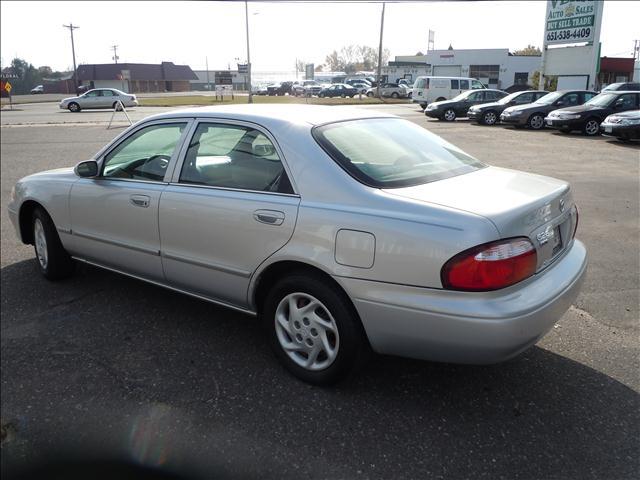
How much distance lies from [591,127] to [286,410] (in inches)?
656

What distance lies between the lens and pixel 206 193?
11.2 ft

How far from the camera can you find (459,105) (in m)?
23.8

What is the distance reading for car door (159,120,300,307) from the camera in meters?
3.11

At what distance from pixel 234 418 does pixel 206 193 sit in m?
1.39

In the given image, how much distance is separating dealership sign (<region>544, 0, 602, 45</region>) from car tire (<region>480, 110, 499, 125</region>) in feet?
15.4

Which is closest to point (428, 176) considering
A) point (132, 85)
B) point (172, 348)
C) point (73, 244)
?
point (172, 348)

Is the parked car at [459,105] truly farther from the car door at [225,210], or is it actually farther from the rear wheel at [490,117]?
the car door at [225,210]

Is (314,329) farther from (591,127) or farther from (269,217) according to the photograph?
(591,127)

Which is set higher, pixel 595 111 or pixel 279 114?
pixel 279 114

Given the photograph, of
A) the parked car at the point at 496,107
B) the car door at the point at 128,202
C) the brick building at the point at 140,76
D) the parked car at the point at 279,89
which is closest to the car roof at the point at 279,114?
the car door at the point at 128,202

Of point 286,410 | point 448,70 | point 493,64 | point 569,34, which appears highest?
point 493,64

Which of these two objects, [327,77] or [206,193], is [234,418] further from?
[327,77]

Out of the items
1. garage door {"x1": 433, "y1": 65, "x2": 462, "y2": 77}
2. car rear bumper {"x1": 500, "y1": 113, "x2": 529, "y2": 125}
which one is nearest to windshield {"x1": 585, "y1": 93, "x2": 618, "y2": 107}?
car rear bumper {"x1": 500, "y1": 113, "x2": 529, "y2": 125}

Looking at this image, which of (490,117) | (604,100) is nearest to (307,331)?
(604,100)
